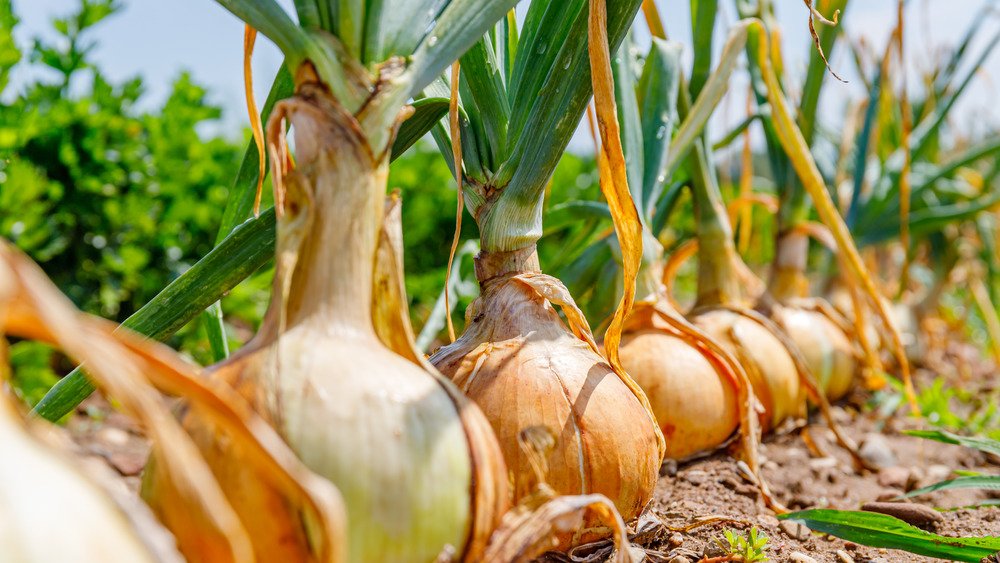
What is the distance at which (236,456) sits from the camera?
0.57 metres

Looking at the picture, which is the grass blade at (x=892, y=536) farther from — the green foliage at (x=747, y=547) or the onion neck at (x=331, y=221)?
the onion neck at (x=331, y=221)

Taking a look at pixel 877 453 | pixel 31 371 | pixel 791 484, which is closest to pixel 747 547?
pixel 791 484

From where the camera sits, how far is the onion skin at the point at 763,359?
1.57 metres

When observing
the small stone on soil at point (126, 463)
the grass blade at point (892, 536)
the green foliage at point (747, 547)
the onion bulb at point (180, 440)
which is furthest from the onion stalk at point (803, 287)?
the onion bulb at point (180, 440)

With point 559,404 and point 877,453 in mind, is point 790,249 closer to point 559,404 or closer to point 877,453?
point 877,453

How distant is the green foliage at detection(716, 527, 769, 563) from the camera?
0.89m

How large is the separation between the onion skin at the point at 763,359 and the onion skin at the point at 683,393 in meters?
0.25

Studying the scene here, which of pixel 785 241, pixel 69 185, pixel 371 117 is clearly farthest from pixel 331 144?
pixel 69 185

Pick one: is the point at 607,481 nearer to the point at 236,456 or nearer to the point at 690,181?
the point at 236,456

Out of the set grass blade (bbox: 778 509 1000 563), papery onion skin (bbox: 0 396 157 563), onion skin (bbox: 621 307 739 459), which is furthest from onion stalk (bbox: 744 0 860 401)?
papery onion skin (bbox: 0 396 157 563)

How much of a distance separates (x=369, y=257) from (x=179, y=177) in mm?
2101

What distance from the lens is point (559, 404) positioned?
868 mm

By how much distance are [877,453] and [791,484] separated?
0.36 meters

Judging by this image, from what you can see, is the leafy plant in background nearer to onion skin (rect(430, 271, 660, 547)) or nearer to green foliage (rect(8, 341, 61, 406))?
green foliage (rect(8, 341, 61, 406))
